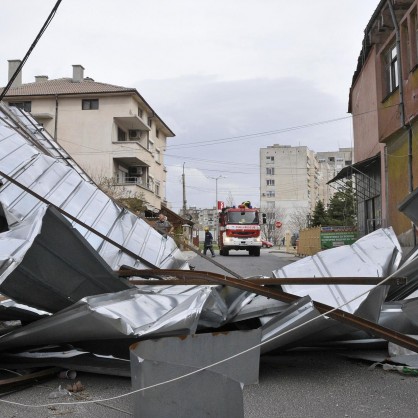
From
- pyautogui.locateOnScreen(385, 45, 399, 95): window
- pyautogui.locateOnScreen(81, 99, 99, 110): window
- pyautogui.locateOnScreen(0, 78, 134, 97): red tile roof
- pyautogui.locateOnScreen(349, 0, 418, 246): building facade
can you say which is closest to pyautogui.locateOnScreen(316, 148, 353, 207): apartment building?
pyautogui.locateOnScreen(0, 78, 134, 97): red tile roof

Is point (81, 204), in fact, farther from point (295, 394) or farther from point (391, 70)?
point (391, 70)

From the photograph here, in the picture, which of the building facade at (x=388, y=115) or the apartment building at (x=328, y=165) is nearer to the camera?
the building facade at (x=388, y=115)

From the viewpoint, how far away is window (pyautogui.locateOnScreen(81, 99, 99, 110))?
1606 inches

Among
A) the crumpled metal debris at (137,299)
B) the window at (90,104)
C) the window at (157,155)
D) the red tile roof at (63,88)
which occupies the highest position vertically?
the red tile roof at (63,88)

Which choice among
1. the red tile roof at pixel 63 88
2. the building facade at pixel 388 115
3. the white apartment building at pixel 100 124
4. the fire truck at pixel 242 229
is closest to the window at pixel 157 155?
the white apartment building at pixel 100 124

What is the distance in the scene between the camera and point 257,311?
4492mm

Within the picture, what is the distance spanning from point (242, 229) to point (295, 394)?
1003 inches

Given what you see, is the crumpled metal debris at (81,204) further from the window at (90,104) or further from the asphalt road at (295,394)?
the window at (90,104)

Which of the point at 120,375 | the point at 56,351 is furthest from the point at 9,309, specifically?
the point at 120,375

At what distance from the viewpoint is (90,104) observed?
135 ft

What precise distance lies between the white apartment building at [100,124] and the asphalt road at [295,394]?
110ft

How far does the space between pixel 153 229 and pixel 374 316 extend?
4.95m

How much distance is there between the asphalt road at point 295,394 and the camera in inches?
127

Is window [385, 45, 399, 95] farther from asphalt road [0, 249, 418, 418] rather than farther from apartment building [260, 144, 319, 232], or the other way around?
apartment building [260, 144, 319, 232]
